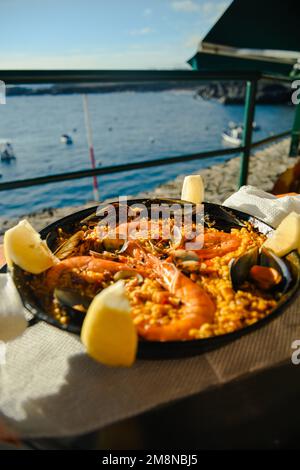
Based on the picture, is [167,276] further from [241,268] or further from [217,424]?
[217,424]

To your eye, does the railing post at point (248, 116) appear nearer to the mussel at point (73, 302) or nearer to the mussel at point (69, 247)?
the mussel at point (69, 247)

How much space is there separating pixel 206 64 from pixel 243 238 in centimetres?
279

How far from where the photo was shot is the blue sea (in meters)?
15.9

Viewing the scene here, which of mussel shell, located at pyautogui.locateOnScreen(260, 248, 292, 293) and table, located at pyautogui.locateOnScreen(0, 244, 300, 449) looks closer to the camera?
→ table, located at pyautogui.locateOnScreen(0, 244, 300, 449)

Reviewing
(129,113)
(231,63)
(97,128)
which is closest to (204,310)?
(231,63)

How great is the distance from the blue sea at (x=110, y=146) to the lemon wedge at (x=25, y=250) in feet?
43.0

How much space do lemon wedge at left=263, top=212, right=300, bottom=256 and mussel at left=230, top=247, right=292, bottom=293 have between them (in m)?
0.03

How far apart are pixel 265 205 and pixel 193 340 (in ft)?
3.02

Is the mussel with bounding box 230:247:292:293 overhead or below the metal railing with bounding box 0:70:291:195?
below

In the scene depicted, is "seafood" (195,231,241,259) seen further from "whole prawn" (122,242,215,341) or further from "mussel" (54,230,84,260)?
"mussel" (54,230,84,260)

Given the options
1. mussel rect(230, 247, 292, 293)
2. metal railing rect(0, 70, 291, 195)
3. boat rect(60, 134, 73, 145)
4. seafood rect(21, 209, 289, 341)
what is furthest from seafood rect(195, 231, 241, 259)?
boat rect(60, 134, 73, 145)

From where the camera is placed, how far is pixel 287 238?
101 cm

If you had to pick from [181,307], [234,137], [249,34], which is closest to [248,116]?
[249,34]

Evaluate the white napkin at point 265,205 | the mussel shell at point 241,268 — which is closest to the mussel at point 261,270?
the mussel shell at point 241,268
